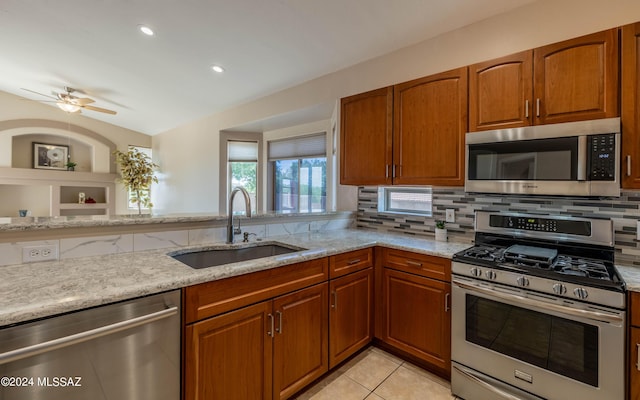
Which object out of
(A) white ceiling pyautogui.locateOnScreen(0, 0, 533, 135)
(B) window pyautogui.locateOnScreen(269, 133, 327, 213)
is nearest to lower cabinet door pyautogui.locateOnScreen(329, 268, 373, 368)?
(A) white ceiling pyautogui.locateOnScreen(0, 0, 533, 135)

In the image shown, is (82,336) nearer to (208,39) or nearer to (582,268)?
(582,268)

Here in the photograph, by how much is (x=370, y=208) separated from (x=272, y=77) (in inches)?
74.3

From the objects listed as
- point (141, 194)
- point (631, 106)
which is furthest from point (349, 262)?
point (141, 194)

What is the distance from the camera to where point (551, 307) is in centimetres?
140

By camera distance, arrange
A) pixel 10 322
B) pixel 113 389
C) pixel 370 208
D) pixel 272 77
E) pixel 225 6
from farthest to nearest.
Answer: pixel 272 77 < pixel 370 208 < pixel 225 6 < pixel 113 389 < pixel 10 322

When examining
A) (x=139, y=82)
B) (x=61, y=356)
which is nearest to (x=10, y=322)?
(x=61, y=356)

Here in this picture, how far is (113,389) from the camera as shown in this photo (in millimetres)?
996

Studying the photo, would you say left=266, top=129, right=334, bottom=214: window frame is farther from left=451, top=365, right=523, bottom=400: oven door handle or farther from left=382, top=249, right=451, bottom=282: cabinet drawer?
left=451, top=365, right=523, bottom=400: oven door handle

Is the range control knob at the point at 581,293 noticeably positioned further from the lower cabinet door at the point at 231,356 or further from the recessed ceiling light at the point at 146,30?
the recessed ceiling light at the point at 146,30

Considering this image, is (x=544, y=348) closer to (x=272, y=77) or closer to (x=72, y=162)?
(x=272, y=77)

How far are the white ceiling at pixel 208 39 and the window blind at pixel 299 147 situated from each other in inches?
35.9

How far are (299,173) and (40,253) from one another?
11.2ft

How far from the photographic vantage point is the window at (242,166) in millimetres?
4844

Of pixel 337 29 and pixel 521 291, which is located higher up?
pixel 337 29
